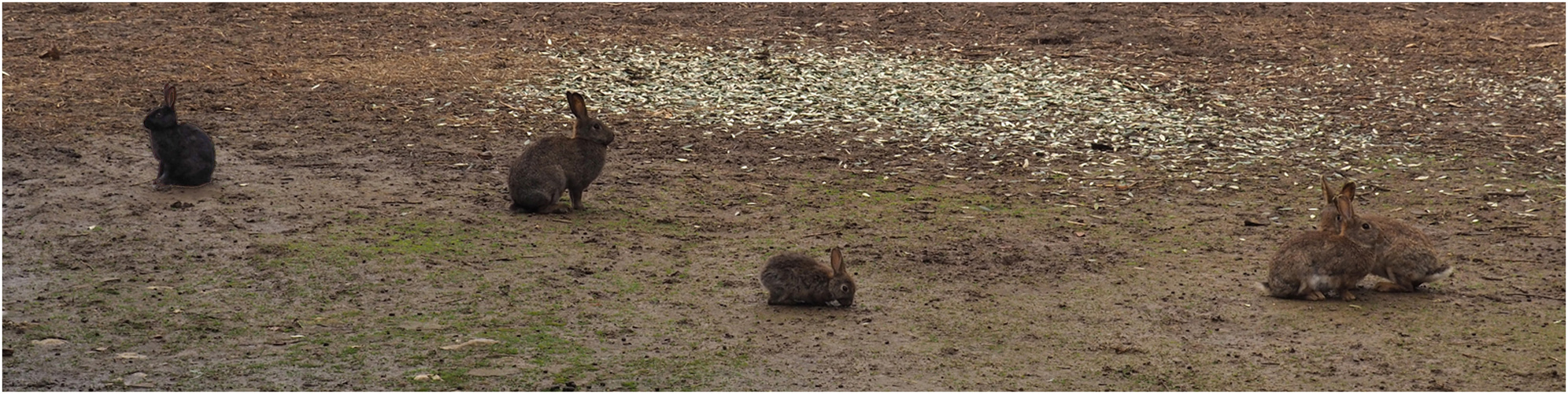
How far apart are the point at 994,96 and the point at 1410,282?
18.2ft

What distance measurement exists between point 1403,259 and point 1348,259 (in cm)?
35

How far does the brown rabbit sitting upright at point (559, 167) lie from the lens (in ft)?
30.9

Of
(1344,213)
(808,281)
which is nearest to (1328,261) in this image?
(1344,213)

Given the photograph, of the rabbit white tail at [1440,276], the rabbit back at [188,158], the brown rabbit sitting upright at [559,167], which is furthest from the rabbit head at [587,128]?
the rabbit white tail at [1440,276]

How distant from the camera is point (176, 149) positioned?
9.62 metres

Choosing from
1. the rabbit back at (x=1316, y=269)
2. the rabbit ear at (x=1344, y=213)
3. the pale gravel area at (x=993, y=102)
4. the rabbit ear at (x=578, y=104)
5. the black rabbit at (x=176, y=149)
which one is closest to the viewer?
the rabbit back at (x=1316, y=269)

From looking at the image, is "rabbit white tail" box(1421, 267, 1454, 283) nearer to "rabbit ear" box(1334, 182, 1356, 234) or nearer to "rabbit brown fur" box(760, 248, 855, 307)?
"rabbit ear" box(1334, 182, 1356, 234)

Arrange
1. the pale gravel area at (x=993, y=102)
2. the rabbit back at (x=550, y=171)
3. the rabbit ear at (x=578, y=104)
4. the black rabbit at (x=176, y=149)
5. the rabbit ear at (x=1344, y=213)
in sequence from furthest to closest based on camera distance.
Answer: the pale gravel area at (x=993, y=102)
the black rabbit at (x=176, y=149)
the rabbit ear at (x=578, y=104)
the rabbit back at (x=550, y=171)
the rabbit ear at (x=1344, y=213)

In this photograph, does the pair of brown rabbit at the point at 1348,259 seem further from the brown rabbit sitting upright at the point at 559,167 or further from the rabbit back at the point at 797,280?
the brown rabbit sitting upright at the point at 559,167

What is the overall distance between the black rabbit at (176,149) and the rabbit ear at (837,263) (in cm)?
444

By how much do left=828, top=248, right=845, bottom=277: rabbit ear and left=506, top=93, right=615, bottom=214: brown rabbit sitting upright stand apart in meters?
2.48

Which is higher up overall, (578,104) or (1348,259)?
(578,104)

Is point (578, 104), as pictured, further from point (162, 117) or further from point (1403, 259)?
point (1403, 259)

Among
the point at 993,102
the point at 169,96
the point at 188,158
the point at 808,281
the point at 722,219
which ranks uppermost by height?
the point at 169,96
